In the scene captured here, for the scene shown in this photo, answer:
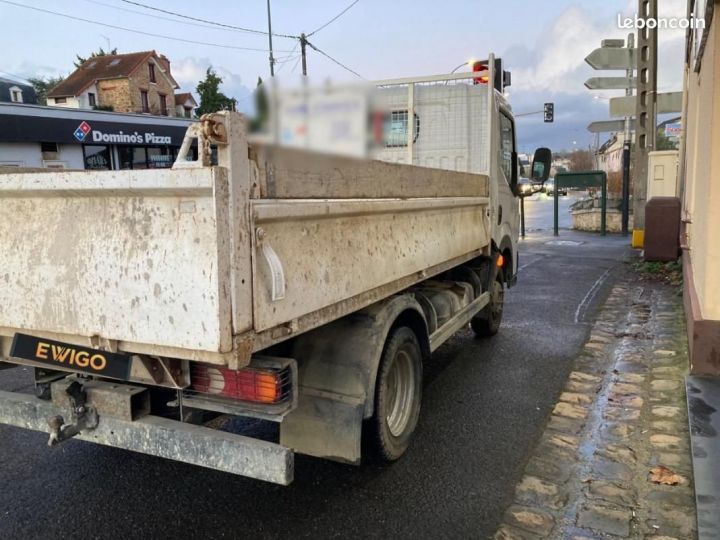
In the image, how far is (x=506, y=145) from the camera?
20.5 feet

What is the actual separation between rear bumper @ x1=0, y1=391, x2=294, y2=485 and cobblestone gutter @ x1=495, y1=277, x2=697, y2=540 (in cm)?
131

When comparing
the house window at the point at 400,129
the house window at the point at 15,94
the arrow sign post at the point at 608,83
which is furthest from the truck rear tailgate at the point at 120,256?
the house window at the point at 15,94

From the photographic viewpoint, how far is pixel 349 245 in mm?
2883

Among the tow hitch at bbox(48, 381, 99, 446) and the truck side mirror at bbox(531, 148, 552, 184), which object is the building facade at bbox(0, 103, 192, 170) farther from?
the tow hitch at bbox(48, 381, 99, 446)

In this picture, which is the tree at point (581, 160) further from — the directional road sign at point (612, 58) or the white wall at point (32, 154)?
the white wall at point (32, 154)

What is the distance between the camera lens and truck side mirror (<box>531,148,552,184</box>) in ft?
20.7

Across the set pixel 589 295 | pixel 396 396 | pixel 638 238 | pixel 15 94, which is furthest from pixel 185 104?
pixel 396 396

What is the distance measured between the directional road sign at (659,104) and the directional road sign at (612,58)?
0.81 m

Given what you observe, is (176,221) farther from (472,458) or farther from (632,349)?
(632,349)

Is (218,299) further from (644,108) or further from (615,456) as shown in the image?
(644,108)

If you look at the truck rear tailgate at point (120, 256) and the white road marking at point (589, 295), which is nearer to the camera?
the truck rear tailgate at point (120, 256)

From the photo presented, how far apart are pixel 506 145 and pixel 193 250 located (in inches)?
193

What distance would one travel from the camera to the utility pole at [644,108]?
13.3 metres

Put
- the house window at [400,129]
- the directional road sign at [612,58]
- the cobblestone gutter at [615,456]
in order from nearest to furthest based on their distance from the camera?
the cobblestone gutter at [615,456] → the house window at [400,129] → the directional road sign at [612,58]
